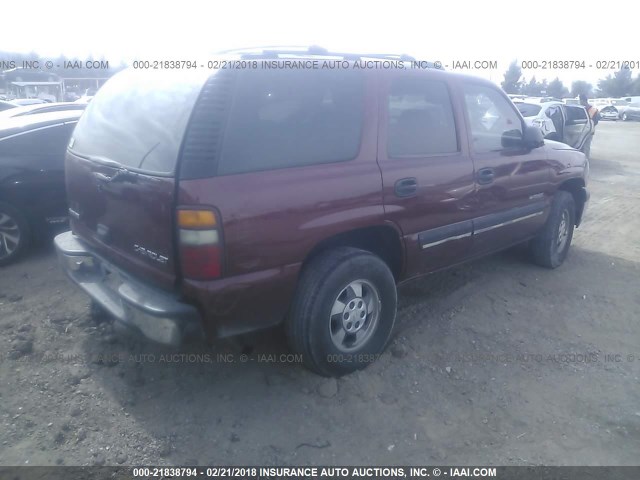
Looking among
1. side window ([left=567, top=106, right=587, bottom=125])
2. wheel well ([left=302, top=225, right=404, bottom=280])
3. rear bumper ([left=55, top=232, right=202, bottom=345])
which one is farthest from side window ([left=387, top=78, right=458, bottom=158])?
side window ([left=567, top=106, right=587, bottom=125])

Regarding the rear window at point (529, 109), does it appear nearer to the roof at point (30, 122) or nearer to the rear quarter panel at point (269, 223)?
the roof at point (30, 122)

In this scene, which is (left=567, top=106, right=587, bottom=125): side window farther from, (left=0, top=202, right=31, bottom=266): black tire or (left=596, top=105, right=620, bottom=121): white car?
(left=596, top=105, right=620, bottom=121): white car

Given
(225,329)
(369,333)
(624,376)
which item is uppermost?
(225,329)

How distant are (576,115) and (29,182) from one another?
41.1 feet

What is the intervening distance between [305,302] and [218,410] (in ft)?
2.65

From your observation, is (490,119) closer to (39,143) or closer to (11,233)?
(39,143)

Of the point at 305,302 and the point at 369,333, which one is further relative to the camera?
the point at 369,333

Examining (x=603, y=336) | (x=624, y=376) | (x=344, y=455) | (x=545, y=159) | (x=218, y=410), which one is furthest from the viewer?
(x=545, y=159)

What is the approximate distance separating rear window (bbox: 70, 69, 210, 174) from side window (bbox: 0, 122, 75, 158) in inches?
75.1

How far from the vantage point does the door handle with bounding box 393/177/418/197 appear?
353 cm

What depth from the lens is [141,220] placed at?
2945mm

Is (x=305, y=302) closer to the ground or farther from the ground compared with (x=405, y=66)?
closer to the ground

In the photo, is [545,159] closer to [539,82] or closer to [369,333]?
[369,333]

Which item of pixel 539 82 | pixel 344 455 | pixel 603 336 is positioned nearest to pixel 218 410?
pixel 344 455
